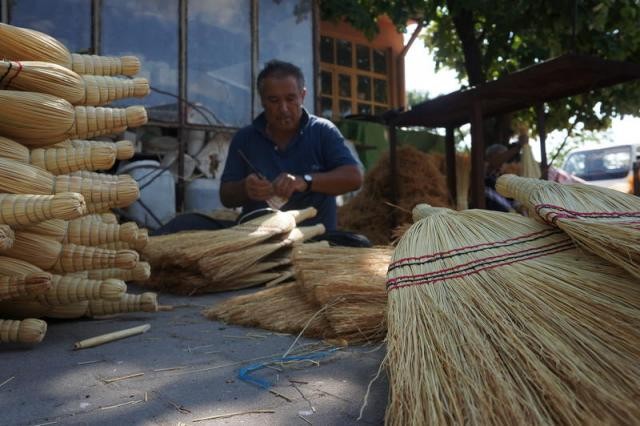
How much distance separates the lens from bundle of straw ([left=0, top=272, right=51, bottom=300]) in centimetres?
169

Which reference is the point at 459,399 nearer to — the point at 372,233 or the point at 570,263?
the point at 570,263

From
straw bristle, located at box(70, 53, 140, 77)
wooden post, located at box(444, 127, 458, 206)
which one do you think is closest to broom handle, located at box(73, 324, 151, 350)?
straw bristle, located at box(70, 53, 140, 77)

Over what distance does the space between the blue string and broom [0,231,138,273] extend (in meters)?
0.73

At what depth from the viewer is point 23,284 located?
1694mm

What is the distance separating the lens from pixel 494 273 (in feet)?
4.38

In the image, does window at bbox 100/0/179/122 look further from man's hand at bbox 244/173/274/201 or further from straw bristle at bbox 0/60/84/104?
straw bristle at bbox 0/60/84/104

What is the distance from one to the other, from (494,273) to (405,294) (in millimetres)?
212

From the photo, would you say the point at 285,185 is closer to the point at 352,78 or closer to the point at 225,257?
the point at 225,257

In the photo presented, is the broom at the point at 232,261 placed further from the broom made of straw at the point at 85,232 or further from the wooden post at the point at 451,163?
the wooden post at the point at 451,163

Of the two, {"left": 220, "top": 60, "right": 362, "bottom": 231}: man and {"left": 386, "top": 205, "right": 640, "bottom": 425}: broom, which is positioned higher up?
{"left": 220, "top": 60, "right": 362, "bottom": 231}: man

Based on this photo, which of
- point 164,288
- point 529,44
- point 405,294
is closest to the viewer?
point 405,294

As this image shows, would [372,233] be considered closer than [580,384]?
No

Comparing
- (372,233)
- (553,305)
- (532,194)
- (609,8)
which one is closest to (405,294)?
(553,305)

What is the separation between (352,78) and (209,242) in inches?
325
